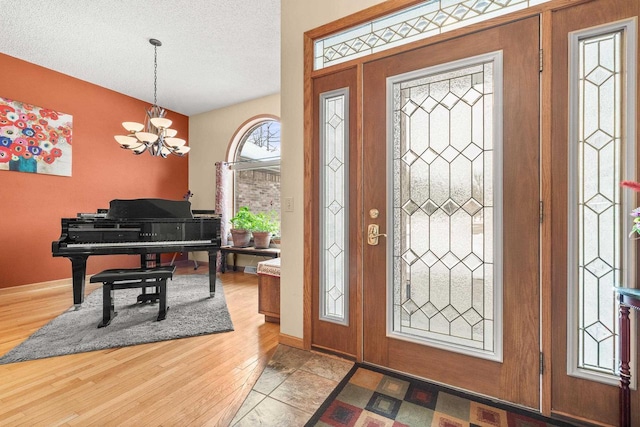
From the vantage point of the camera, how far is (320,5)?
218 cm

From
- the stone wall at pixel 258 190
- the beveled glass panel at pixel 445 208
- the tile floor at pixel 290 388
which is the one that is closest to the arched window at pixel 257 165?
the stone wall at pixel 258 190

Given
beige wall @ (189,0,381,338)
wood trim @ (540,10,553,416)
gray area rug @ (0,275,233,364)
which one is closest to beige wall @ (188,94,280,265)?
gray area rug @ (0,275,233,364)

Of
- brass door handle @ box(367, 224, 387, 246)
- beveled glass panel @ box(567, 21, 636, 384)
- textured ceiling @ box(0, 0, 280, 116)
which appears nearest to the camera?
beveled glass panel @ box(567, 21, 636, 384)

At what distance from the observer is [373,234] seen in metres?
1.97

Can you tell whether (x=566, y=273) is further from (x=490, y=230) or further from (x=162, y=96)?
(x=162, y=96)

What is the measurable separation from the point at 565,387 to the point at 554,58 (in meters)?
1.67

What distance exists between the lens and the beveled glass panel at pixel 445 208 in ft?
5.48

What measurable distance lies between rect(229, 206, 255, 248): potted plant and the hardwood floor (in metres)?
2.33

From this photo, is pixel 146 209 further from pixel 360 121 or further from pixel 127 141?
pixel 360 121

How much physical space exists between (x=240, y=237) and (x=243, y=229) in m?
0.14

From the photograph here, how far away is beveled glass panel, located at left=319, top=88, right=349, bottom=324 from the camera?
6.95ft

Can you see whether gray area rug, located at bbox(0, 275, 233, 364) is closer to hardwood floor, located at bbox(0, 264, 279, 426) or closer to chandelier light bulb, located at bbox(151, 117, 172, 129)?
hardwood floor, located at bbox(0, 264, 279, 426)

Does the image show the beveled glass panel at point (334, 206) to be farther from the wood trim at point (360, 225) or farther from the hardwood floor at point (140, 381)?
the hardwood floor at point (140, 381)

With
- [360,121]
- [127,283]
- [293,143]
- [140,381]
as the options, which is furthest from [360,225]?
[127,283]
